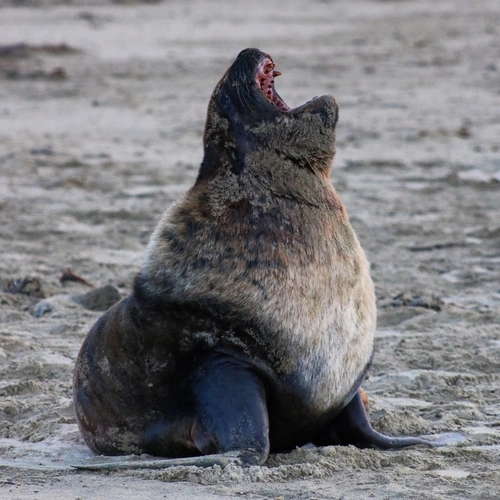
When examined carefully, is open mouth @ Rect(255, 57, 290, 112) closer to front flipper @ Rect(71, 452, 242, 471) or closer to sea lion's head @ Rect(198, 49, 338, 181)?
sea lion's head @ Rect(198, 49, 338, 181)

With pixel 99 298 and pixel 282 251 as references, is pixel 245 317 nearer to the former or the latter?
pixel 282 251

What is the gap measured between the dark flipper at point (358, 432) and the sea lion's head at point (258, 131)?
0.91 m

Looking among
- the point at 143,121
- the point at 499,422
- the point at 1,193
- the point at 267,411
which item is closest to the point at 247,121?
the point at 267,411

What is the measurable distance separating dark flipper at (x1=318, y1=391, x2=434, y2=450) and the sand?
0.16m

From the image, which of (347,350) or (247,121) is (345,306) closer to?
(347,350)

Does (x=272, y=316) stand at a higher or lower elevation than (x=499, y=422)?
higher

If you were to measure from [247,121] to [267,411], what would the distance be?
45.0 inches

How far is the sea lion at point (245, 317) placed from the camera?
14.7 ft

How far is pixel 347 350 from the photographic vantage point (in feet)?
15.3

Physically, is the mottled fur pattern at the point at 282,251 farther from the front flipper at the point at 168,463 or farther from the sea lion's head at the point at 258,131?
the front flipper at the point at 168,463

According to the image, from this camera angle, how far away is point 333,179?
33.2 feet

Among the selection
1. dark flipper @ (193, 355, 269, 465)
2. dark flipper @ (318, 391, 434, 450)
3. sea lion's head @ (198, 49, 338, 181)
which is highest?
sea lion's head @ (198, 49, 338, 181)

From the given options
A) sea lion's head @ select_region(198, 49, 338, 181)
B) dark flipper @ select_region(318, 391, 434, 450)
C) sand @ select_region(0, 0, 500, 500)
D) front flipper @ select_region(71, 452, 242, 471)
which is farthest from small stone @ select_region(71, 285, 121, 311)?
front flipper @ select_region(71, 452, 242, 471)

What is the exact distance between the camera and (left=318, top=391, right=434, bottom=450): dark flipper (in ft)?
15.3
